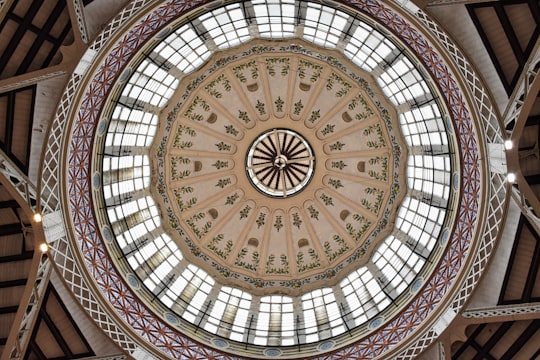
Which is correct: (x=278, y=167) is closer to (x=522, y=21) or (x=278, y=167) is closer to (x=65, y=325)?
(x=65, y=325)

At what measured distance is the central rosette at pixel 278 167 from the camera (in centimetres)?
2789

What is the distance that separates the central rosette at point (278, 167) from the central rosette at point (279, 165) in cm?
6

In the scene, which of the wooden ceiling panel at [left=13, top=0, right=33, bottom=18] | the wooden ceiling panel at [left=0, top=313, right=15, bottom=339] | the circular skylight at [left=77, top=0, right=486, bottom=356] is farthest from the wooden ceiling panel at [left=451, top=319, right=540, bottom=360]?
the wooden ceiling panel at [left=13, top=0, right=33, bottom=18]

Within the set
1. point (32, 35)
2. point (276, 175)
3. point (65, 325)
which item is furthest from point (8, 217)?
point (276, 175)

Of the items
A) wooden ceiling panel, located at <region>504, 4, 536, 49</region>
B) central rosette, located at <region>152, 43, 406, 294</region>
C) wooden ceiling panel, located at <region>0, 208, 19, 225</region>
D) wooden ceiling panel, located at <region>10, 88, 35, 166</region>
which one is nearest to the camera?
wooden ceiling panel, located at <region>504, 4, 536, 49</region>

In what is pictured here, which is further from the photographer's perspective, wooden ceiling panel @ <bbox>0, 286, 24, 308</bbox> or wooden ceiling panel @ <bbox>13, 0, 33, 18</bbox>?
wooden ceiling panel @ <bbox>0, 286, 24, 308</bbox>

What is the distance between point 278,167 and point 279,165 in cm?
37

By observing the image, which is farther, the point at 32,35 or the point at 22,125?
the point at 22,125

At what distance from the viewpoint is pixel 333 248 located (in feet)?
97.1

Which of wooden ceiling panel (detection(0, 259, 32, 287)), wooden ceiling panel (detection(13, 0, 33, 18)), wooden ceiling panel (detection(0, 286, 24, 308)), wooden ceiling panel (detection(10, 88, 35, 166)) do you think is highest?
wooden ceiling panel (detection(13, 0, 33, 18))

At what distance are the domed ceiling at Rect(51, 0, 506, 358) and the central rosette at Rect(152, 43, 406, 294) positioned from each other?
0.31 ft

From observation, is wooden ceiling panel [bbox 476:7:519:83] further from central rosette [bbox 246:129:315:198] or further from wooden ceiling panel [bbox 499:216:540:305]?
central rosette [bbox 246:129:315:198]

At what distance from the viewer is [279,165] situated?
30688 mm

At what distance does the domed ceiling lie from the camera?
2070cm
